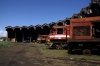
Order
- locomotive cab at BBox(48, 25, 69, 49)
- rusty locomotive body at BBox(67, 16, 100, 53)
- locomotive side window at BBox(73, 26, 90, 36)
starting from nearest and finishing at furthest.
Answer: rusty locomotive body at BBox(67, 16, 100, 53)
locomotive side window at BBox(73, 26, 90, 36)
locomotive cab at BBox(48, 25, 69, 49)

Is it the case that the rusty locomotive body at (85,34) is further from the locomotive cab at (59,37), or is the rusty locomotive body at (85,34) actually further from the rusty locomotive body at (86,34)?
the locomotive cab at (59,37)

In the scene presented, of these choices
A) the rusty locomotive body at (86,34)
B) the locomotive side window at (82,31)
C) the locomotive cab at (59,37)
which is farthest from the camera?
the locomotive cab at (59,37)

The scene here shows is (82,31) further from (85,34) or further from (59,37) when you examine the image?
(59,37)

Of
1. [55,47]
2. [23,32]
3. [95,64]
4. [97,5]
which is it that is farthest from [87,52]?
[23,32]

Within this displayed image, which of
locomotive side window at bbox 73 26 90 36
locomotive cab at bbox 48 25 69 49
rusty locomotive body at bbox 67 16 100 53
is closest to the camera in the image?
rusty locomotive body at bbox 67 16 100 53

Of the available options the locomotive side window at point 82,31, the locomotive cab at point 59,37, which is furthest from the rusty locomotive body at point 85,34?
the locomotive cab at point 59,37

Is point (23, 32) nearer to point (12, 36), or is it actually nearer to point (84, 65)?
point (12, 36)

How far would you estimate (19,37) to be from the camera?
79.1 metres

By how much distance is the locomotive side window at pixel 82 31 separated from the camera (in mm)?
16950

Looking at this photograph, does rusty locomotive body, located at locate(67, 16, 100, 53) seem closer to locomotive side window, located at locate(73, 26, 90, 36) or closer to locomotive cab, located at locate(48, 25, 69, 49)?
locomotive side window, located at locate(73, 26, 90, 36)

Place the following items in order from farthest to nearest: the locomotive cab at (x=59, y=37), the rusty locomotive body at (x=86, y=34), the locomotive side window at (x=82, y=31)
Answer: the locomotive cab at (x=59, y=37)
the locomotive side window at (x=82, y=31)
the rusty locomotive body at (x=86, y=34)

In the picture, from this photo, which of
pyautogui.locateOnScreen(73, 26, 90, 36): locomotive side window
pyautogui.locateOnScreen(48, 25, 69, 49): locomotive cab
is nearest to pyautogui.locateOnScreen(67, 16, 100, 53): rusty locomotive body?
pyautogui.locateOnScreen(73, 26, 90, 36): locomotive side window

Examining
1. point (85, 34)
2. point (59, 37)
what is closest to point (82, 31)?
point (85, 34)

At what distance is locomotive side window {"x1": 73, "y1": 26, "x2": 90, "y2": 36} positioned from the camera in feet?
55.6
